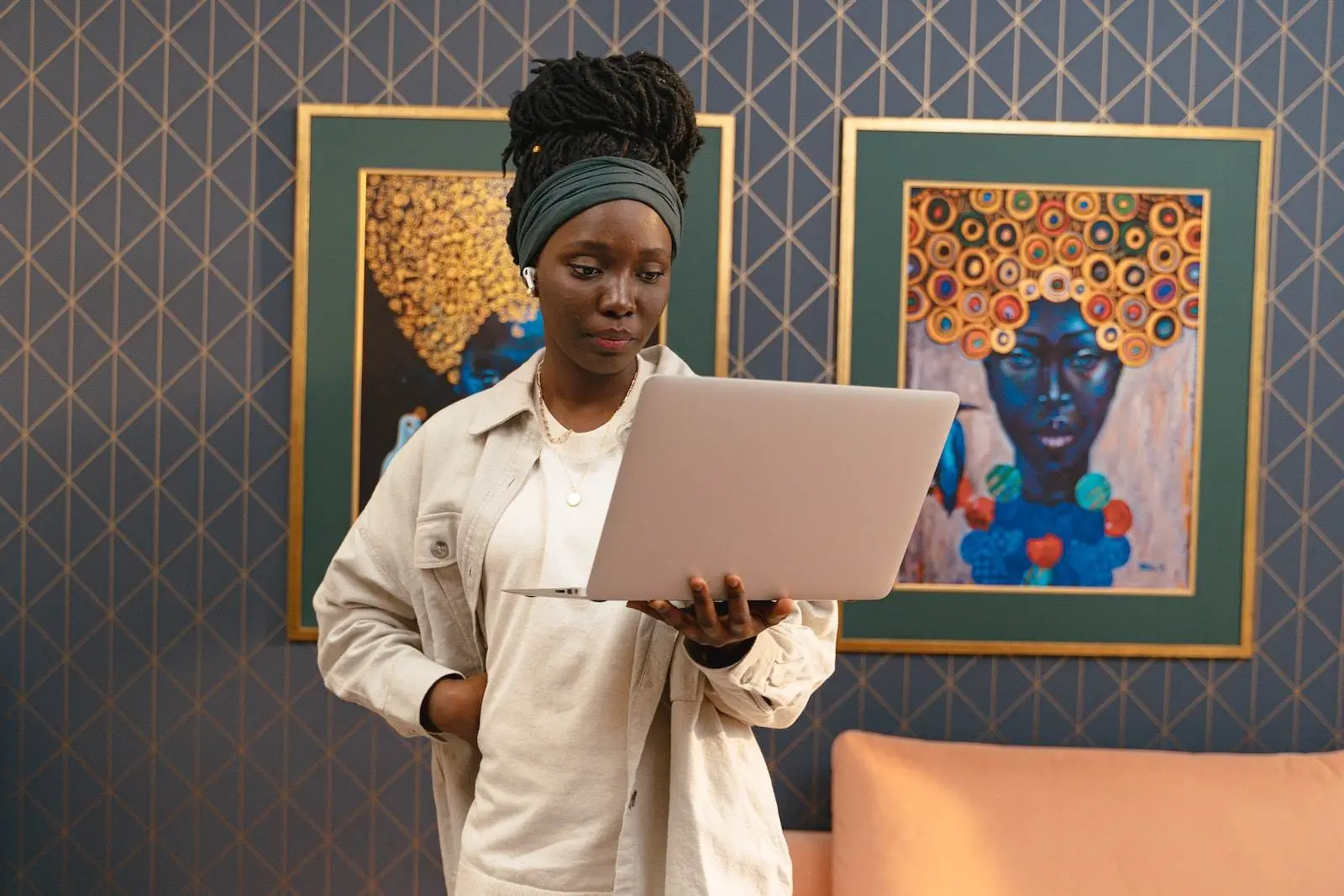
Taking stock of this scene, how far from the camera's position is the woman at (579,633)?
114cm

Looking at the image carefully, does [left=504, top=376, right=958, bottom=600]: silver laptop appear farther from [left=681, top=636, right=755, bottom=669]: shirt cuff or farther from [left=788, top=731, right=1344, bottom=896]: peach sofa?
[left=788, top=731, right=1344, bottom=896]: peach sofa

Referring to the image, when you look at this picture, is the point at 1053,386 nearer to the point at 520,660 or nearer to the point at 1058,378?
Result: the point at 1058,378

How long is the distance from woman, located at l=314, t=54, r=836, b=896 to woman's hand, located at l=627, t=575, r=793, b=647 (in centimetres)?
3

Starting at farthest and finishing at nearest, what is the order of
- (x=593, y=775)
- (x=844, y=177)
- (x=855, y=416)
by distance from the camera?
(x=844, y=177) → (x=593, y=775) → (x=855, y=416)

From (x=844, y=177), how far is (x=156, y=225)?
1.28 m

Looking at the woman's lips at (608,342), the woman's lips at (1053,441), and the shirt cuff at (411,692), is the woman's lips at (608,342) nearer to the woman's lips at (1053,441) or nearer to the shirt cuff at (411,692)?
the shirt cuff at (411,692)

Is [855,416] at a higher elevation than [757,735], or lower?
higher

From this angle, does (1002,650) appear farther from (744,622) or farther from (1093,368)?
(744,622)

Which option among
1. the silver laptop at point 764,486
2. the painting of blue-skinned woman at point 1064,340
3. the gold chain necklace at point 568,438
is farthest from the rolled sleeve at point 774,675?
the painting of blue-skinned woman at point 1064,340

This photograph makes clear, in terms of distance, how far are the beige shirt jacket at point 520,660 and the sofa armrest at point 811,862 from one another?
671 millimetres

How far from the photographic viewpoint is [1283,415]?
81.4 inches

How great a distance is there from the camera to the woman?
3.75ft

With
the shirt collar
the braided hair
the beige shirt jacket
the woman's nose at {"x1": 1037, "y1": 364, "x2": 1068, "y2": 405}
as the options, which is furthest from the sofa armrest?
the braided hair

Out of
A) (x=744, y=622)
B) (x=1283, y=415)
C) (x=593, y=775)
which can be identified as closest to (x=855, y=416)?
(x=744, y=622)
